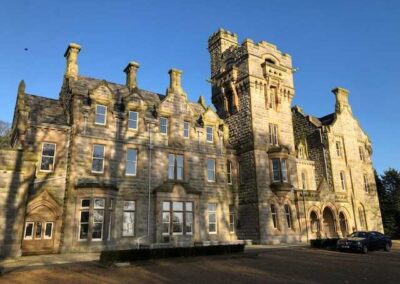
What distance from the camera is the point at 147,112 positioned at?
94.8 feet

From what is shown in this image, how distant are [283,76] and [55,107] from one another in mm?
24252

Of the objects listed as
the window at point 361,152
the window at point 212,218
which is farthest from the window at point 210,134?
the window at point 361,152

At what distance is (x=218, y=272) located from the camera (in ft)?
48.1

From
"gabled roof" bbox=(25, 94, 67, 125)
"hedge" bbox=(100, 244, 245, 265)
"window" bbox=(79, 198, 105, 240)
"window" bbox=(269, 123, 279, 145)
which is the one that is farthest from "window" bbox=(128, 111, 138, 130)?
"window" bbox=(269, 123, 279, 145)

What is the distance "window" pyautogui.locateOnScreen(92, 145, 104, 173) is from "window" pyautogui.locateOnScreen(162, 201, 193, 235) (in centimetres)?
604

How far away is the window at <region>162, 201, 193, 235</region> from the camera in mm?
26719

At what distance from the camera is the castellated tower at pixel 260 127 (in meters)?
31.2

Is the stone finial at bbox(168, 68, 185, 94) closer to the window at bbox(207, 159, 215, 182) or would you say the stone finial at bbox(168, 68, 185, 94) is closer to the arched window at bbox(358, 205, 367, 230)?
the window at bbox(207, 159, 215, 182)

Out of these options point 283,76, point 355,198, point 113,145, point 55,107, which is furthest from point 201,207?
point 355,198

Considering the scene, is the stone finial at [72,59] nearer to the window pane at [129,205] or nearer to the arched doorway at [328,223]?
the window pane at [129,205]

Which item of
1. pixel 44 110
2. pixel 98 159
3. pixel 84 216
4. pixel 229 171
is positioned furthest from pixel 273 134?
pixel 44 110

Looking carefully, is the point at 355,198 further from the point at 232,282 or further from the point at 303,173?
the point at 232,282

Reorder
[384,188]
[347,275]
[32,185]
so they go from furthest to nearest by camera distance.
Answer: [384,188]
[32,185]
[347,275]

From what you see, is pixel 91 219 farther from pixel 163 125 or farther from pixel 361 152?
pixel 361 152
